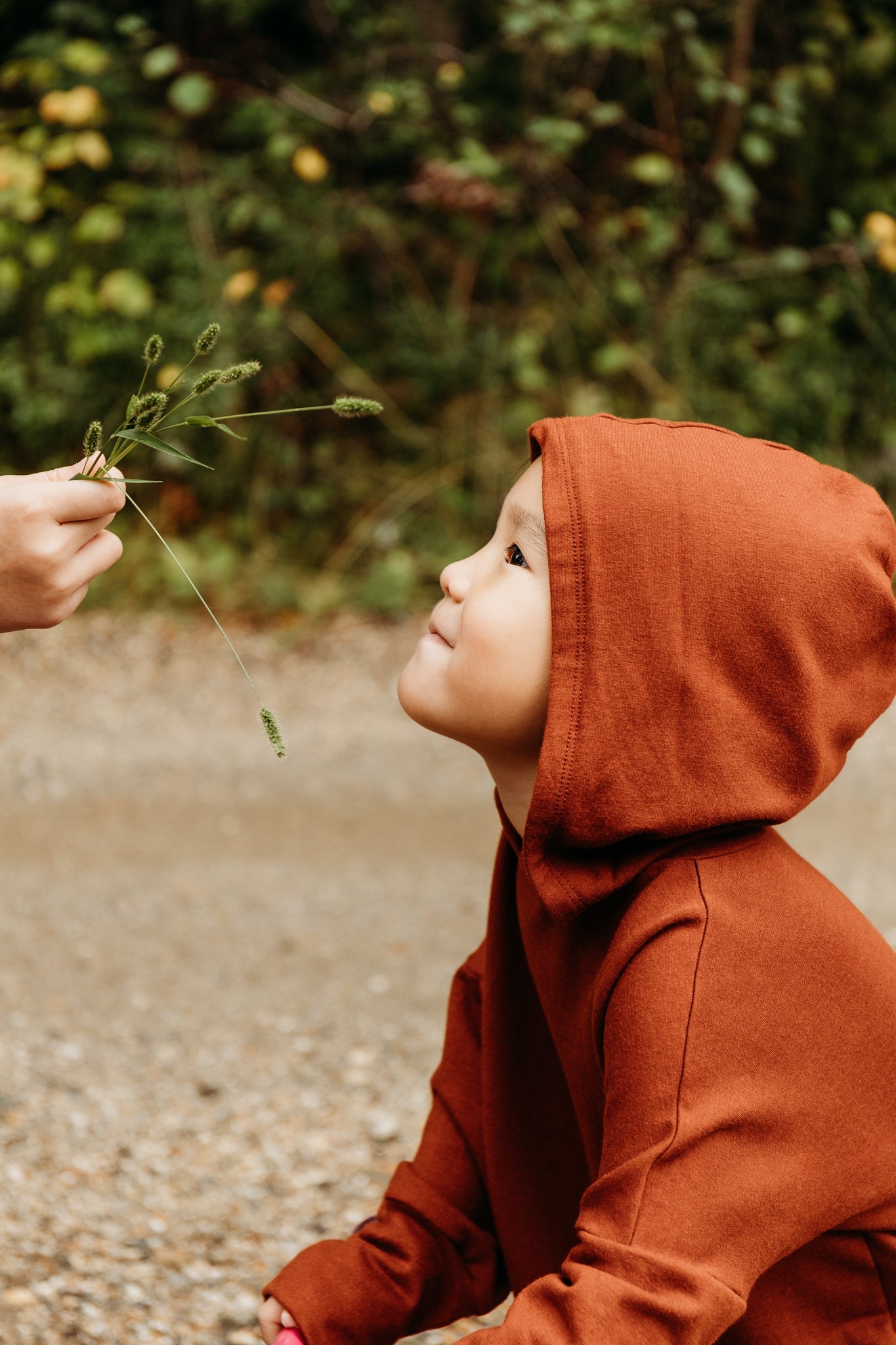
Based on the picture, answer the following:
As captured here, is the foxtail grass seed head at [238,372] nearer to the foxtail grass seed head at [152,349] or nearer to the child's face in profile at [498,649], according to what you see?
the foxtail grass seed head at [152,349]

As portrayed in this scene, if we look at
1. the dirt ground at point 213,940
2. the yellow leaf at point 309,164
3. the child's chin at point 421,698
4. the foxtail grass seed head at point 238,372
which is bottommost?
the dirt ground at point 213,940

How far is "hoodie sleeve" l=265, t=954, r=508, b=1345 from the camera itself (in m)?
1.44

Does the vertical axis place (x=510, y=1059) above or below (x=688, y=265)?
above

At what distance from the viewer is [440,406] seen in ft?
17.2

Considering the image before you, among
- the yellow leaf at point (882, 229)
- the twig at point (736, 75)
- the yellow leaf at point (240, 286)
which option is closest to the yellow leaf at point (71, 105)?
the yellow leaf at point (240, 286)

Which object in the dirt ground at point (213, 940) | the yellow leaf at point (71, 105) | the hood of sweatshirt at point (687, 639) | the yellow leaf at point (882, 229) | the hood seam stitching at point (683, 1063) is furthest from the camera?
the yellow leaf at point (71, 105)

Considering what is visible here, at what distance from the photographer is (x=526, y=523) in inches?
53.2

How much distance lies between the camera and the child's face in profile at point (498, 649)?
1322mm

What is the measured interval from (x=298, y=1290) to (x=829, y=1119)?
0.62 meters

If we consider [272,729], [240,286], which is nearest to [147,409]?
[272,729]

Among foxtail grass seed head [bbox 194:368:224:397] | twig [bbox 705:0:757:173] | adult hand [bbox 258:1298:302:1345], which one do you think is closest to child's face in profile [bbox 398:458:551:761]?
foxtail grass seed head [bbox 194:368:224:397]

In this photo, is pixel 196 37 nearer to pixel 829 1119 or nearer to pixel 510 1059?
pixel 510 1059

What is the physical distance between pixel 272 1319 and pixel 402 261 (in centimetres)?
455

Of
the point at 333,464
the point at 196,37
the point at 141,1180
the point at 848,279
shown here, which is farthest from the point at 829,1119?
the point at 196,37
